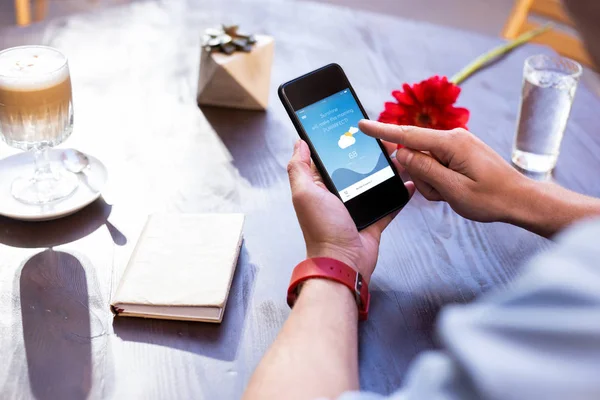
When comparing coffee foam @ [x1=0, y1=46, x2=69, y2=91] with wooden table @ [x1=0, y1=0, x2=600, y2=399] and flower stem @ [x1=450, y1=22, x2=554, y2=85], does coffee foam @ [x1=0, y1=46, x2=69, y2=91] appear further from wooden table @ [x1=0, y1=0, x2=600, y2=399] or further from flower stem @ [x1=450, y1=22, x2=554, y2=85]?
flower stem @ [x1=450, y1=22, x2=554, y2=85]

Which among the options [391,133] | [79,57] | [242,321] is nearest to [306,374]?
[242,321]

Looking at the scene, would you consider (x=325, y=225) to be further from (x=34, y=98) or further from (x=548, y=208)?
(x=34, y=98)

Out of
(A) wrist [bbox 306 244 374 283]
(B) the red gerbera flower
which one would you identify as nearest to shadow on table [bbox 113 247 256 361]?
(A) wrist [bbox 306 244 374 283]

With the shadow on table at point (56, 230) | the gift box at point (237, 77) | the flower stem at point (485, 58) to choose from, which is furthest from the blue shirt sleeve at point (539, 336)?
the flower stem at point (485, 58)

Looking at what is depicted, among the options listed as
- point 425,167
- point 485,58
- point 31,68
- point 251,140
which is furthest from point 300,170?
point 485,58

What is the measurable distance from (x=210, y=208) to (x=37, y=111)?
0.28 m

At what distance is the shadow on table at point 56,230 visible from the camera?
3.05ft

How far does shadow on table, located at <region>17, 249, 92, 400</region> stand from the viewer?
737 mm

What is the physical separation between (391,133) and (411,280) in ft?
0.68

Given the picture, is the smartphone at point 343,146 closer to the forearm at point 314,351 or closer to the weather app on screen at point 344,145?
the weather app on screen at point 344,145

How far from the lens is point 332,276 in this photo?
0.83 metres

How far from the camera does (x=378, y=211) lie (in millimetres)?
979

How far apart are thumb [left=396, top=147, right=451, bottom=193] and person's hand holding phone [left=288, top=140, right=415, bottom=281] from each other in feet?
0.44

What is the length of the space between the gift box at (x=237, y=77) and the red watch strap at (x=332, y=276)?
1.62ft
